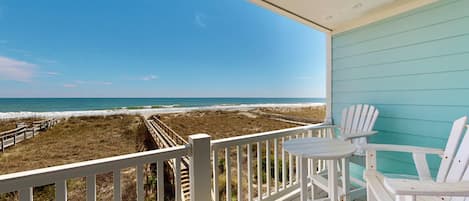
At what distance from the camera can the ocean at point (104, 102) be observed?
936 centimetres

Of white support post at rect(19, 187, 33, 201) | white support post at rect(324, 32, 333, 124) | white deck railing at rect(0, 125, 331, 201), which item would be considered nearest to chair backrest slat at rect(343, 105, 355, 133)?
white support post at rect(324, 32, 333, 124)

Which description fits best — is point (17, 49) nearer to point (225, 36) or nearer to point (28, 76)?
point (28, 76)

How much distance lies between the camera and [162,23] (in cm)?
1377

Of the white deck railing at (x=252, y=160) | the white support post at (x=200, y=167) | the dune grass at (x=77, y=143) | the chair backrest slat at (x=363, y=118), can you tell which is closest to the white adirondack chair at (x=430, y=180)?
the white deck railing at (x=252, y=160)

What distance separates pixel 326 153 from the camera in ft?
4.69

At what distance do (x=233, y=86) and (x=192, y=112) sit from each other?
6.47 m

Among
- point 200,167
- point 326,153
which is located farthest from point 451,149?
point 200,167

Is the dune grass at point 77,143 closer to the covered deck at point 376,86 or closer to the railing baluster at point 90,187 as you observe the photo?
the covered deck at point 376,86

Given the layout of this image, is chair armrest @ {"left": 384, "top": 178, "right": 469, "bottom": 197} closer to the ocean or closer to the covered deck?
the covered deck

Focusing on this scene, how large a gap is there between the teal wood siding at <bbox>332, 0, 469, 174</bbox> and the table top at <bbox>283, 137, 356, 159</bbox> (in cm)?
91

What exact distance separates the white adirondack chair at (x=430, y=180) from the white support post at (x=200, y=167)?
95 centimetres

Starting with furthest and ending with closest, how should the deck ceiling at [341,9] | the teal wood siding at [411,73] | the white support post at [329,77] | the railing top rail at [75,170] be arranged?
the white support post at [329,77]
the deck ceiling at [341,9]
the teal wood siding at [411,73]
the railing top rail at [75,170]

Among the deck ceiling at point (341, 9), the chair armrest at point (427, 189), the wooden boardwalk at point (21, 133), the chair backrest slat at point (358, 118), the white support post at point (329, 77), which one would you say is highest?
the deck ceiling at point (341, 9)

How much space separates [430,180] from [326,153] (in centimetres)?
61
